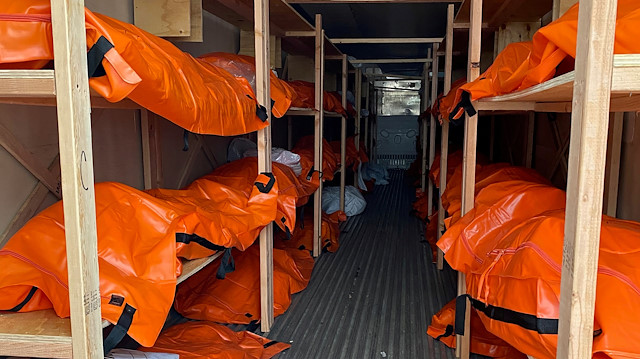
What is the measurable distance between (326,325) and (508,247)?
174cm

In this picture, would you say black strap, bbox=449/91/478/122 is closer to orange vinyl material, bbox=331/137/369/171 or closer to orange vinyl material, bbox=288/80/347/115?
orange vinyl material, bbox=288/80/347/115

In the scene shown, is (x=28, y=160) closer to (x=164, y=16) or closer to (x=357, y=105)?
(x=164, y=16)

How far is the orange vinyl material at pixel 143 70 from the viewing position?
1367mm

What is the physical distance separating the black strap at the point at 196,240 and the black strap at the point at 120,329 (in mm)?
479

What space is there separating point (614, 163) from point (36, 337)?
9.33 feet

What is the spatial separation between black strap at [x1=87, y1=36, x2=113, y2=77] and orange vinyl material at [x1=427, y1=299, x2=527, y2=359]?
7.85ft

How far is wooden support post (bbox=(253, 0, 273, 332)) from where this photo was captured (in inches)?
113

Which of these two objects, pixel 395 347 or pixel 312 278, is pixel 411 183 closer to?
pixel 312 278

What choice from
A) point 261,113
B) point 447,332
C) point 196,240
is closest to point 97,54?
point 196,240

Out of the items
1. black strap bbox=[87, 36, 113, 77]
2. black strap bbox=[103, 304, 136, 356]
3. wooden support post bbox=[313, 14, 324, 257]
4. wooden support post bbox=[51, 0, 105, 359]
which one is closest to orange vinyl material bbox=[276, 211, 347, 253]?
wooden support post bbox=[313, 14, 324, 257]

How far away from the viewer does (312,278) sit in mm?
4266

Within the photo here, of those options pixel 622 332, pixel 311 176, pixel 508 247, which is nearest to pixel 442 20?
pixel 311 176

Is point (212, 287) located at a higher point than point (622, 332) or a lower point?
lower

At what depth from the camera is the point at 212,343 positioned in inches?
108
